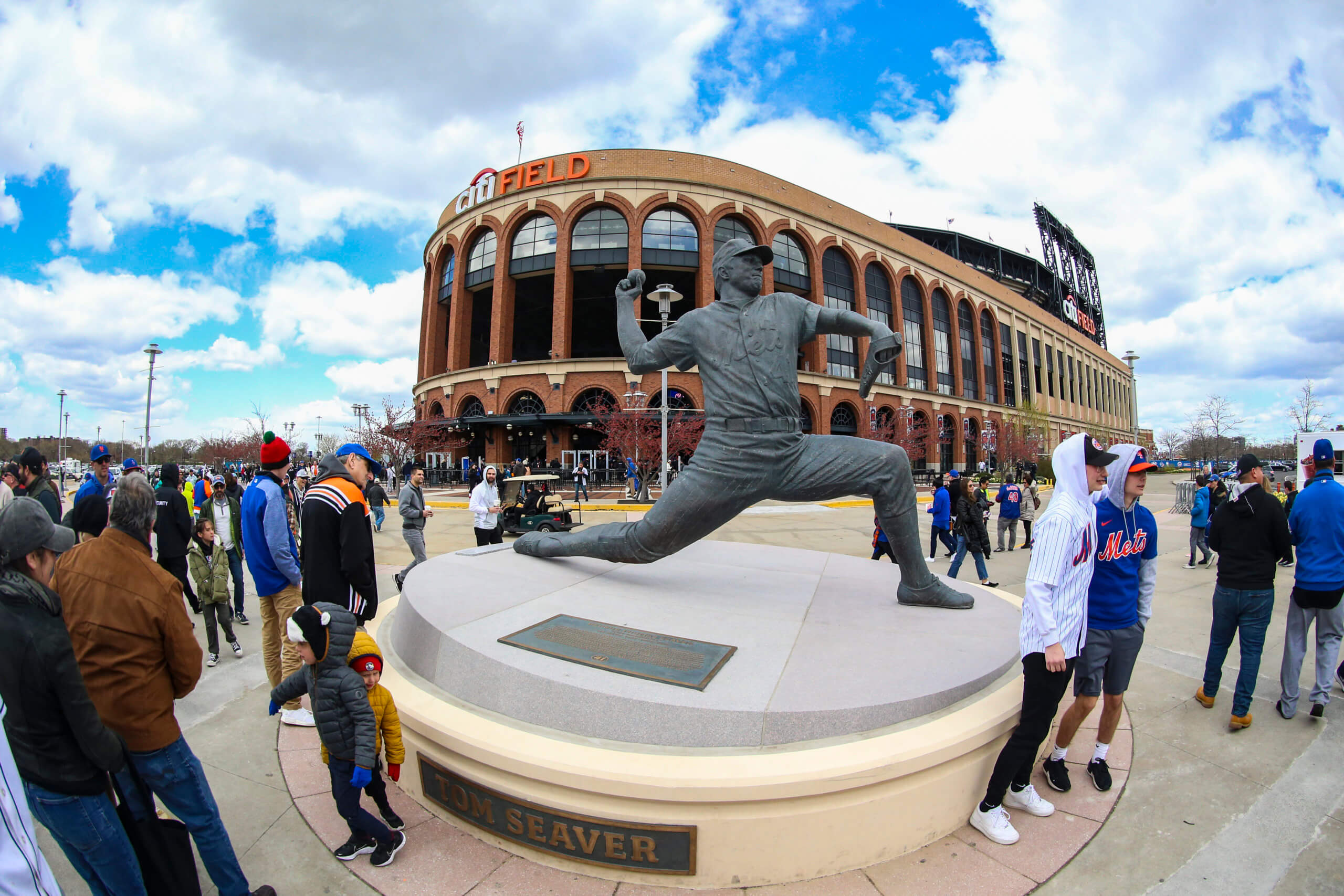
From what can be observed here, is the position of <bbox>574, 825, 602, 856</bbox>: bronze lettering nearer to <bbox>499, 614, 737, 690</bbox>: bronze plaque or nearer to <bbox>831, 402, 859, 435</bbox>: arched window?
<bbox>499, 614, 737, 690</bbox>: bronze plaque

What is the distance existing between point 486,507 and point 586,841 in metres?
6.45

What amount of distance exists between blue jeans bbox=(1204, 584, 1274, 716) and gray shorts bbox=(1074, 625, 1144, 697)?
4.84ft

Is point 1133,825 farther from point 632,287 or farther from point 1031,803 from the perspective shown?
point 632,287

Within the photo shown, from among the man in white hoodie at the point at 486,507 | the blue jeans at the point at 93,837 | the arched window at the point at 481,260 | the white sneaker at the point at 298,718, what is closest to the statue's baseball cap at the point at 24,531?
the blue jeans at the point at 93,837

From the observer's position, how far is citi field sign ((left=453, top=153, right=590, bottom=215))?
106 feet

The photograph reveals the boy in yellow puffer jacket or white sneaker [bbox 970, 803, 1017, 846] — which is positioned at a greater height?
the boy in yellow puffer jacket

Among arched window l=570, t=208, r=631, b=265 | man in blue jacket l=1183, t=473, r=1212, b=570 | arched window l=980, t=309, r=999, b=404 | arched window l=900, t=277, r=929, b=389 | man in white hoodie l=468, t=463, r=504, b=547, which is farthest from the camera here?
arched window l=980, t=309, r=999, b=404

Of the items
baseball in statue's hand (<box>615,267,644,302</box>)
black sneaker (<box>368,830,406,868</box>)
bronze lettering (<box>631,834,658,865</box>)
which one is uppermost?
baseball in statue's hand (<box>615,267,644,302</box>)

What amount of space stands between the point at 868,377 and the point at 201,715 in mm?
5394

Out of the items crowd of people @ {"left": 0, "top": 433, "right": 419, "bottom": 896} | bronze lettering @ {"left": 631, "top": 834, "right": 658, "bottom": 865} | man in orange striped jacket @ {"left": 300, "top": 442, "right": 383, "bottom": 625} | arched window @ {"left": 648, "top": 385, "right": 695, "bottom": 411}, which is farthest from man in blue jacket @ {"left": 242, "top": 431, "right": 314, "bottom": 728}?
arched window @ {"left": 648, "top": 385, "right": 695, "bottom": 411}

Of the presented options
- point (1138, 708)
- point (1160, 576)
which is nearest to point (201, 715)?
point (1138, 708)

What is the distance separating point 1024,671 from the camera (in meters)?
2.86

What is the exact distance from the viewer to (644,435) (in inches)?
1073

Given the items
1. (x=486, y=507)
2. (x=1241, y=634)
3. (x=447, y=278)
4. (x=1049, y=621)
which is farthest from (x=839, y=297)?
(x=1049, y=621)
